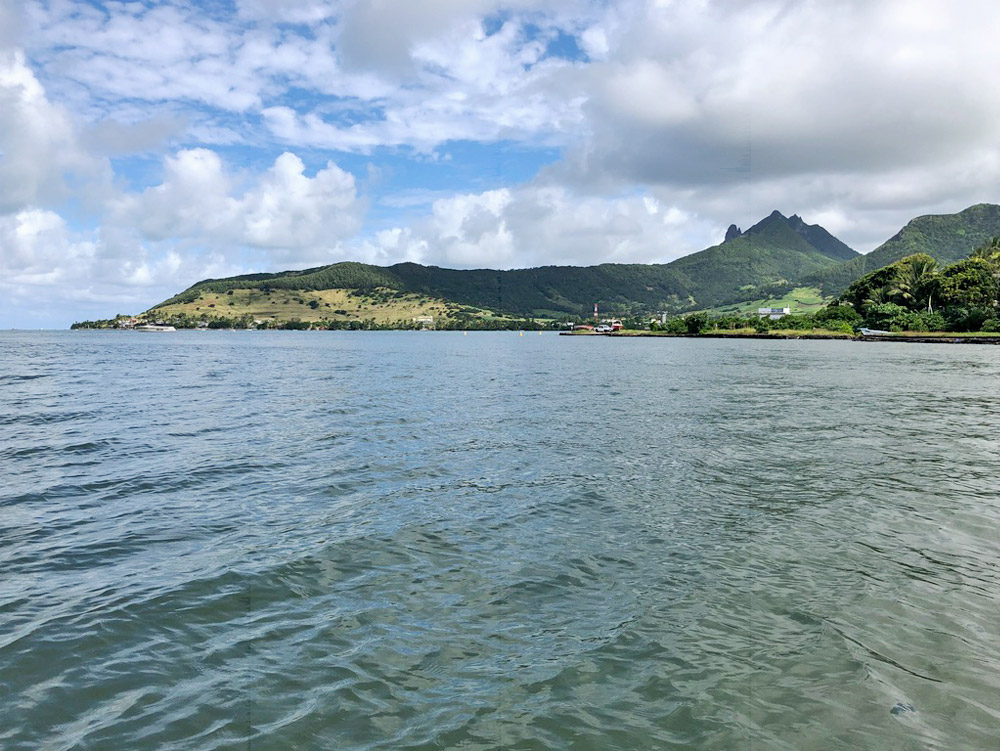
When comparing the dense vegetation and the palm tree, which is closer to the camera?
the dense vegetation

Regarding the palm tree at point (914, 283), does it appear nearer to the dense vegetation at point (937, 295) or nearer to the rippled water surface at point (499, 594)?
the dense vegetation at point (937, 295)

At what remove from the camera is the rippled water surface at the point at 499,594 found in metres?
7.71

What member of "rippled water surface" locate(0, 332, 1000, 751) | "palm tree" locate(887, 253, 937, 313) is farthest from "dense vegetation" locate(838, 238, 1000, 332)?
"rippled water surface" locate(0, 332, 1000, 751)

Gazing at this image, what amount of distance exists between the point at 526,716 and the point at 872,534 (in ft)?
36.7

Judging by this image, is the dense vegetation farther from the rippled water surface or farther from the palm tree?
the rippled water surface

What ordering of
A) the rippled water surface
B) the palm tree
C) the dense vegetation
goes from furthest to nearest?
the palm tree → the dense vegetation → the rippled water surface

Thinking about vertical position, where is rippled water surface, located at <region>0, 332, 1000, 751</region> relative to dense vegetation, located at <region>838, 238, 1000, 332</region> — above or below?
below

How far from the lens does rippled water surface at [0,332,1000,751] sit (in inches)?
303

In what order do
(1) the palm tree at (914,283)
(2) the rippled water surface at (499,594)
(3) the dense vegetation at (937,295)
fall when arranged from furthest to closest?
(1) the palm tree at (914,283) < (3) the dense vegetation at (937,295) < (2) the rippled water surface at (499,594)

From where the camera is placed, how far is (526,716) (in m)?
7.74

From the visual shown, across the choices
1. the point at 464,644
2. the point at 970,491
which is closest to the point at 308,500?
the point at 464,644

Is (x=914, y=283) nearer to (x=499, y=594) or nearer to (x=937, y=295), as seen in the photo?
(x=937, y=295)

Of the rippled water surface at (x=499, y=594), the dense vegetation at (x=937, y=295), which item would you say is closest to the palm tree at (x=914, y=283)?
the dense vegetation at (x=937, y=295)

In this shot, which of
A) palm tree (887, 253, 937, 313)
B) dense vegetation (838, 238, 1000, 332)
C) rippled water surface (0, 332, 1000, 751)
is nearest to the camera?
rippled water surface (0, 332, 1000, 751)
